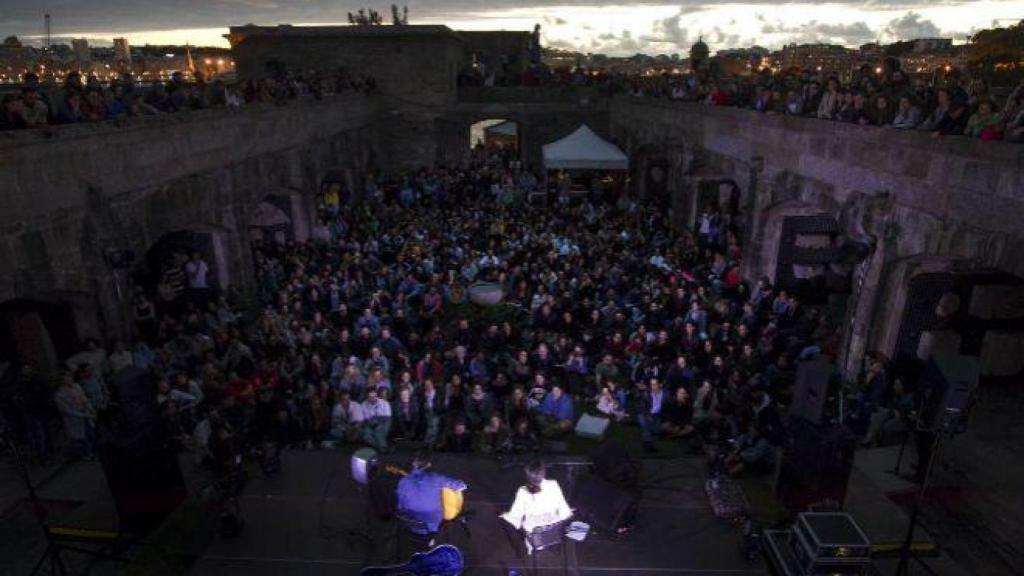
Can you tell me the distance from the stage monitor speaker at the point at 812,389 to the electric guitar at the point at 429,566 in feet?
13.6

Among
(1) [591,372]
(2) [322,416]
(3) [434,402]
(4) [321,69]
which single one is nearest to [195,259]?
(2) [322,416]

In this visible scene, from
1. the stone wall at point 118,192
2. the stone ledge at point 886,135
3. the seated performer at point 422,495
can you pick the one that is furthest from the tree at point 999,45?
the seated performer at point 422,495

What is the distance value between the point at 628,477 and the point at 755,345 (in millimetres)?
5374

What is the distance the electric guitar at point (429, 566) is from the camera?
19.2 ft

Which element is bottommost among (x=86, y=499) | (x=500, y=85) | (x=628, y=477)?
(x=86, y=499)

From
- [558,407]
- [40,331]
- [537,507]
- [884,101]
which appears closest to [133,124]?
[40,331]

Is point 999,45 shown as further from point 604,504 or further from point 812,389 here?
point 604,504

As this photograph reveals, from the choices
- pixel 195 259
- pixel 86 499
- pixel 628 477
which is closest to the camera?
pixel 628 477

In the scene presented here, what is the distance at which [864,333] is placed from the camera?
34.9ft

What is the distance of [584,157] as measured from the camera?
21.7 meters

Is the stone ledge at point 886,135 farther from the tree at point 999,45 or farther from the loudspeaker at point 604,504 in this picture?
the tree at point 999,45

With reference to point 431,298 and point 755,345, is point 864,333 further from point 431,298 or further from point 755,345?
point 431,298

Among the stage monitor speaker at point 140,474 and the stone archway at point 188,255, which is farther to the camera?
the stone archway at point 188,255

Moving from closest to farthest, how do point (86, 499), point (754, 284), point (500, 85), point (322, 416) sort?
point (86, 499) → point (322, 416) → point (754, 284) → point (500, 85)
